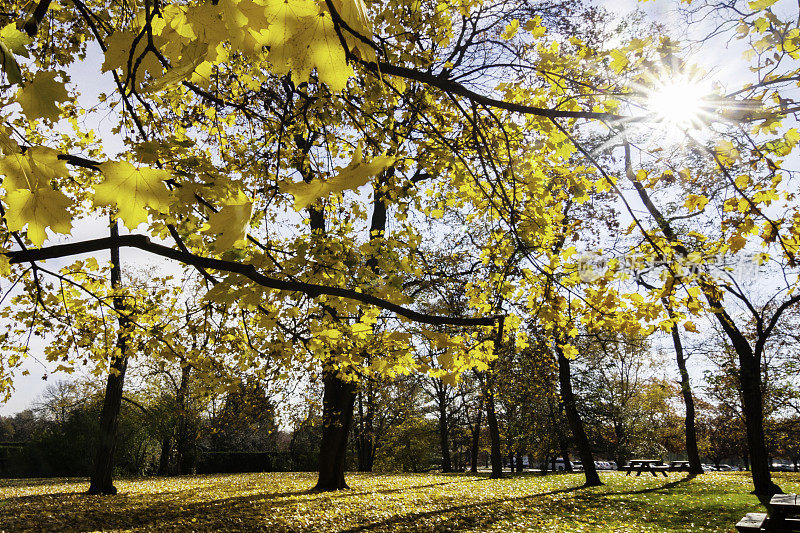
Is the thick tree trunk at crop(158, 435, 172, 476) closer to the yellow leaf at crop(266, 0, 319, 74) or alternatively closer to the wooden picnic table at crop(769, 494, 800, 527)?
the wooden picnic table at crop(769, 494, 800, 527)

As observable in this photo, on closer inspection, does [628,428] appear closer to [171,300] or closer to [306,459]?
[306,459]

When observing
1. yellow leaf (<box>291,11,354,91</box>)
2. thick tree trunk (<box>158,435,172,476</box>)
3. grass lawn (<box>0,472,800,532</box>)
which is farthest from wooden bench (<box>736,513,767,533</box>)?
thick tree trunk (<box>158,435,172,476</box>)

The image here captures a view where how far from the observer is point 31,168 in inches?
41.6

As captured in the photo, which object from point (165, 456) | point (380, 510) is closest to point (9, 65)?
point (380, 510)

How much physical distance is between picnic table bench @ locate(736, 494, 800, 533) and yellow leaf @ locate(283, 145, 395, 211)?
701cm

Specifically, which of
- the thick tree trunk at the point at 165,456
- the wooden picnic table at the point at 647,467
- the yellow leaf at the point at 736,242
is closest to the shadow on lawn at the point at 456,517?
the yellow leaf at the point at 736,242

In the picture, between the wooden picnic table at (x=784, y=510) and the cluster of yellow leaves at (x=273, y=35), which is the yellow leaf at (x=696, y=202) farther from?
the wooden picnic table at (x=784, y=510)

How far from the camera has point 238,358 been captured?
604 centimetres

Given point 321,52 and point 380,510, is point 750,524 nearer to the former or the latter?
point 380,510

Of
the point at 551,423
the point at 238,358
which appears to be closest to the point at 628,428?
the point at 551,423

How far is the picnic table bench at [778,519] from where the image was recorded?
5.41 m

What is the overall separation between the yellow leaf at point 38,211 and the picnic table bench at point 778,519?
7416 mm

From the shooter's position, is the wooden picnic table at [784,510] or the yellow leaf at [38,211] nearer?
the yellow leaf at [38,211]

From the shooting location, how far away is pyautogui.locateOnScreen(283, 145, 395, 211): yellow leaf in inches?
35.4
